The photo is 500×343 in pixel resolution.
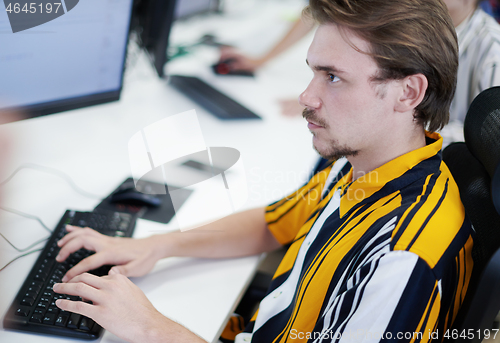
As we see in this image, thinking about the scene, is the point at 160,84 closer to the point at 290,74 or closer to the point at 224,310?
the point at 290,74

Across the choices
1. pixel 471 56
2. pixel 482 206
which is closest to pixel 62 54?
pixel 482 206

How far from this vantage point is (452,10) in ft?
4.16

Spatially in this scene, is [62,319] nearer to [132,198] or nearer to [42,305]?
[42,305]

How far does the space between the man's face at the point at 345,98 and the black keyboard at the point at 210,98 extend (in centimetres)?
65

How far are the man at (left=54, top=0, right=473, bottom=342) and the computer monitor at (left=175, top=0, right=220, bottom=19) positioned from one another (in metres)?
1.18

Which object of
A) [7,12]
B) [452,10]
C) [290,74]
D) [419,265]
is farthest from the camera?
[290,74]

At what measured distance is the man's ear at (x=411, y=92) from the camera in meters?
0.71

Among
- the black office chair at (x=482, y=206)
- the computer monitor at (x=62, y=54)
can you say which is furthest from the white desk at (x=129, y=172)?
the black office chair at (x=482, y=206)

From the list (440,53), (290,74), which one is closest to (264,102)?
(290,74)

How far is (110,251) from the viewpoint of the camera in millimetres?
788

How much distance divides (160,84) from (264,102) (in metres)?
0.41

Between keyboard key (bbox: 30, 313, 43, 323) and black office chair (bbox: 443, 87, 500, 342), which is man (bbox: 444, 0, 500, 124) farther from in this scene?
→ keyboard key (bbox: 30, 313, 43, 323)

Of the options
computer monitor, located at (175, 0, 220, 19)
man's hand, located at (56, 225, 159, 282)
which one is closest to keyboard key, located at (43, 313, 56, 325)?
man's hand, located at (56, 225, 159, 282)

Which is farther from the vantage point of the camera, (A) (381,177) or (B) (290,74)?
(B) (290,74)
